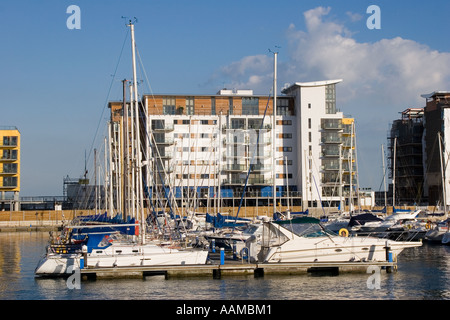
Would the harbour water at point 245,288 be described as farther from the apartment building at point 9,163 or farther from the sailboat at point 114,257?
the apartment building at point 9,163

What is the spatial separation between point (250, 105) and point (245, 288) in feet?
290

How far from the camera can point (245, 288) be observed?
3547 centimetres

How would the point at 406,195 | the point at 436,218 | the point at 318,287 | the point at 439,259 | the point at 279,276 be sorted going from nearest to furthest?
the point at 318,287 → the point at 279,276 → the point at 439,259 → the point at 436,218 → the point at 406,195

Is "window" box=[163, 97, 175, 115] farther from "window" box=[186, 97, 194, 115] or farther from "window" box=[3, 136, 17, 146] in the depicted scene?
"window" box=[3, 136, 17, 146]

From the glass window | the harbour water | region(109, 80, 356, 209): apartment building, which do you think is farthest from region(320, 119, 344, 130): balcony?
the harbour water

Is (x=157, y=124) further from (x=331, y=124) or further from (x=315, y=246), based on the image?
(x=315, y=246)

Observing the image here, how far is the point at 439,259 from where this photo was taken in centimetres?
5062

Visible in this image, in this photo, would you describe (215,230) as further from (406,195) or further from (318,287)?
(406,195)

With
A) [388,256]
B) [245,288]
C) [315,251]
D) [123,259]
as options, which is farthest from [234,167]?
[245,288]

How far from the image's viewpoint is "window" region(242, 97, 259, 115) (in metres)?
121

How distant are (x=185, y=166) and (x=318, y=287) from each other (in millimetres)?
78915

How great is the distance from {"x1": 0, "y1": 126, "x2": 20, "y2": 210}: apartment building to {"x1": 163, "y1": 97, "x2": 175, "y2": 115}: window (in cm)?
2668

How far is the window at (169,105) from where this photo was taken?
11894 centimetres
